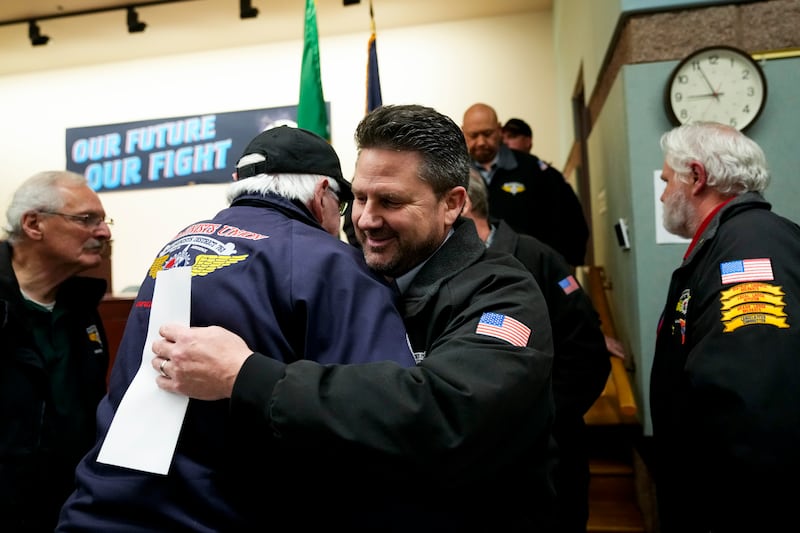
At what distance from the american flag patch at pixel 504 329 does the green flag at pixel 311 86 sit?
2.34m

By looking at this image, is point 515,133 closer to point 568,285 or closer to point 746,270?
point 568,285

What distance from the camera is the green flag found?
10.5 ft

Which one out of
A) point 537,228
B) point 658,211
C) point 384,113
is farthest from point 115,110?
point 384,113

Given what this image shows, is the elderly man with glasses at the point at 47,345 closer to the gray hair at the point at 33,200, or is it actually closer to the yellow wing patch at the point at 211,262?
the gray hair at the point at 33,200

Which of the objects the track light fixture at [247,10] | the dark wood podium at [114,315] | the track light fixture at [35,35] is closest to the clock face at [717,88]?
the dark wood podium at [114,315]

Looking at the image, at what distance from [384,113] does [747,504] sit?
4.05 feet

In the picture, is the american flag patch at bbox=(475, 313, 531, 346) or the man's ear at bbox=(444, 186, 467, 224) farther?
the man's ear at bbox=(444, 186, 467, 224)

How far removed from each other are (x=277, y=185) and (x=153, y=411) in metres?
0.47

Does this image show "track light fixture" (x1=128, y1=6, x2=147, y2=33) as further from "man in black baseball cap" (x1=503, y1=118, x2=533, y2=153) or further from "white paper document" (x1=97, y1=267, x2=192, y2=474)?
"white paper document" (x1=97, y1=267, x2=192, y2=474)

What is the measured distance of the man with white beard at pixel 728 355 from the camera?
4.74 ft

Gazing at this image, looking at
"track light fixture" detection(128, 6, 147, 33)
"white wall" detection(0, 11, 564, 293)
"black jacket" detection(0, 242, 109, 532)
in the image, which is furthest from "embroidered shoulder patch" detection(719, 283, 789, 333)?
"track light fixture" detection(128, 6, 147, 33)

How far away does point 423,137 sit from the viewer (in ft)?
4.07

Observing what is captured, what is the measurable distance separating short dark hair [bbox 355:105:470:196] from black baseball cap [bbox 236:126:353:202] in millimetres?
87

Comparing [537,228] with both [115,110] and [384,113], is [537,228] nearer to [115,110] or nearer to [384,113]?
[384,113]
